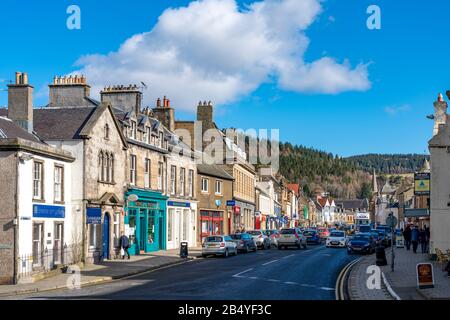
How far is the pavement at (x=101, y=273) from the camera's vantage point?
25438 mm

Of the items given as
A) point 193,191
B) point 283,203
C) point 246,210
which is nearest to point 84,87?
point 193,191

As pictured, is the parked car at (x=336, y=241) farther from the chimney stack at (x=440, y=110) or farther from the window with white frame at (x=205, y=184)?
the chimney stack at (x=440, y=110)

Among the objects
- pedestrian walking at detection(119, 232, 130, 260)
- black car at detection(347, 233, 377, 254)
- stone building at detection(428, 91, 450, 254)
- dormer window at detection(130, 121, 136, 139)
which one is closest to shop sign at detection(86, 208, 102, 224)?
pedestrian walking at detection(119, 232, 130, 260)

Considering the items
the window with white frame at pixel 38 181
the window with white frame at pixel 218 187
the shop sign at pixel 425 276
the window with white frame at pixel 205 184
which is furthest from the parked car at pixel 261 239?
the shop sign at pixel 425 276

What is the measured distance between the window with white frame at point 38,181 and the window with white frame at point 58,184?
6.07 feet

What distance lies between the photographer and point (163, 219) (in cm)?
4797

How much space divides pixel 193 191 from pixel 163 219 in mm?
7074

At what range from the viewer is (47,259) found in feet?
101

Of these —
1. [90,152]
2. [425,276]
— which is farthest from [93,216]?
[425,276]

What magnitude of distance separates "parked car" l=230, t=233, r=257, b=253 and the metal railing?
1552 cm

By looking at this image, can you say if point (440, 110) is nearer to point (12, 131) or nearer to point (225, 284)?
point (225, 284)

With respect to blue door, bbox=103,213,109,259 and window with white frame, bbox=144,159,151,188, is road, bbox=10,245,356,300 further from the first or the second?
window with white frame, bbox=144,159,151,188

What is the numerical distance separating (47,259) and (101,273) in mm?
2707

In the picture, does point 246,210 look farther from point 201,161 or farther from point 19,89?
point 19,89
